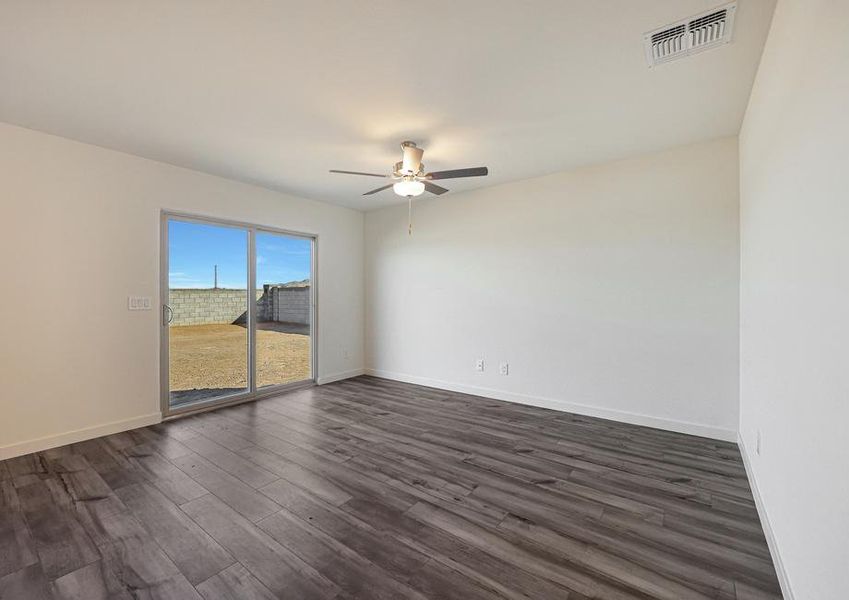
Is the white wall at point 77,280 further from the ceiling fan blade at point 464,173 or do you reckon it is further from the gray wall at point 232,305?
the ceiling fan blade at point 464,173

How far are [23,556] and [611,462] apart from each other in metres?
3.56

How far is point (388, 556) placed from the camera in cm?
177

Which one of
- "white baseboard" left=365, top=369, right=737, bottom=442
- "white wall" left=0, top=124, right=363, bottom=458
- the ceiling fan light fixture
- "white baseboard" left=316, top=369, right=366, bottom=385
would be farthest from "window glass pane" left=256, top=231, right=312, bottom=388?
the ceiling fan light fixture

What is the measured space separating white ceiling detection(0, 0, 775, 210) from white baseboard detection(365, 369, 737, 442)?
2.56 metres

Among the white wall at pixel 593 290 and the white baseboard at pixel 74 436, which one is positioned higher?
the white wall at pixel 593 290

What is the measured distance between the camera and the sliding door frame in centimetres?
371

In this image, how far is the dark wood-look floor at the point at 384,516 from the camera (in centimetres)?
161

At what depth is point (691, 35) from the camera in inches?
75.0

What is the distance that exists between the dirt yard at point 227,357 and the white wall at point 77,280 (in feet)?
0.91

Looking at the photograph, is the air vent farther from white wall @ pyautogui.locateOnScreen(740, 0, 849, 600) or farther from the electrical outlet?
the electrical outlet

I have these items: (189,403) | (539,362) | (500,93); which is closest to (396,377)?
(539,362)

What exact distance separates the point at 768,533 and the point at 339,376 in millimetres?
4730

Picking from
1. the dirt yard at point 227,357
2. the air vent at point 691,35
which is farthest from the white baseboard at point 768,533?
the dirt yard at point 227,357

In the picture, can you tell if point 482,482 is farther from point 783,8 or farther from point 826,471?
point 783,8
